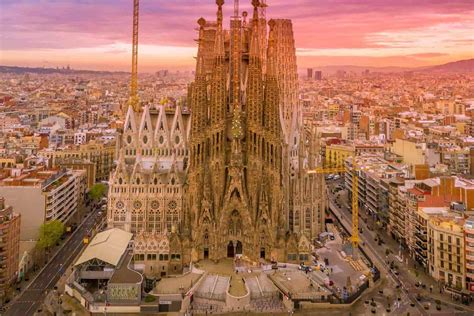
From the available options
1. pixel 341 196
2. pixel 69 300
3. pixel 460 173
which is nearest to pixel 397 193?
pixel 341 196

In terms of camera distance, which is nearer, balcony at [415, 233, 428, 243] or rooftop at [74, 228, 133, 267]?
rooftop at [74, 228, 133, 267]

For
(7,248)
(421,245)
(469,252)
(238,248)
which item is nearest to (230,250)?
(238,248)

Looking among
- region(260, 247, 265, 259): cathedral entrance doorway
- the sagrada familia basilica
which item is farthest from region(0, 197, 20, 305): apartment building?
region(260, 247, 265, 259): cathedral entrance doorway

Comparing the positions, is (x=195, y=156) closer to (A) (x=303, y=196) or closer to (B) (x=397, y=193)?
(A) (x=303, y=196)

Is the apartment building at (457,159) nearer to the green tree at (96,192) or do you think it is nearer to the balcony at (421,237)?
the balcony at (421,237)

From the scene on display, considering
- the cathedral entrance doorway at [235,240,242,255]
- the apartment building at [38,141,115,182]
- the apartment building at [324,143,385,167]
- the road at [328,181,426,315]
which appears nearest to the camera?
the road at [328,181,426,315]

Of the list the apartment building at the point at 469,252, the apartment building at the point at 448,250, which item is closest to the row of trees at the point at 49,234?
the apartment building at the point at 448,250

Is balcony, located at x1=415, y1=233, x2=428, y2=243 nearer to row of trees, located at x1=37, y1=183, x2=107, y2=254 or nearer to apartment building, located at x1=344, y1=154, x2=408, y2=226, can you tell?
apartment building, located at x1=344, y1=154, x2=408, y2=226
